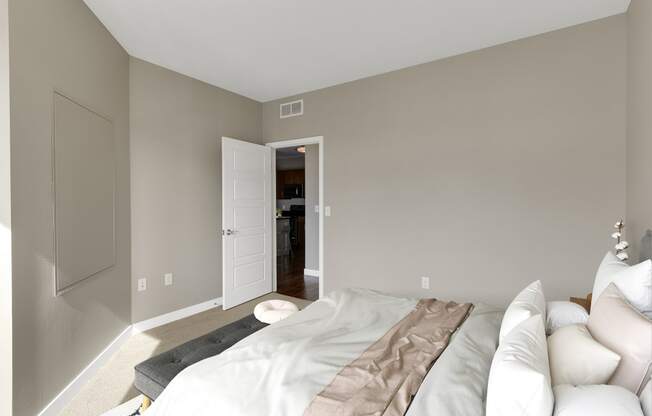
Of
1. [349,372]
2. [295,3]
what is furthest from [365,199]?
[349,372]

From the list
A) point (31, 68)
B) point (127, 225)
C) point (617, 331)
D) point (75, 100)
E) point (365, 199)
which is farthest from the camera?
point (365, 199)

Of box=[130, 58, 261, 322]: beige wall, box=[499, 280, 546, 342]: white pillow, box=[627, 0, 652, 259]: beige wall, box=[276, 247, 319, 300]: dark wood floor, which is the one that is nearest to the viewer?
box=[499, 280, 546, 342]: white pillow

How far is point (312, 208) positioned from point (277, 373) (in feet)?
14.9

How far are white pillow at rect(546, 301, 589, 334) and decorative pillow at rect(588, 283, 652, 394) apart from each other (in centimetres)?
33

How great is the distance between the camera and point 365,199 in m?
3.66

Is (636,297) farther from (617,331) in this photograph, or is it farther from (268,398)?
(268,398)

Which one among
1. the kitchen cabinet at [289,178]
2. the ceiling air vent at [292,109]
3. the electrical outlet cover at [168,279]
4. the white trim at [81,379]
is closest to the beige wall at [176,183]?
the electrical outlet cover at [168,279]

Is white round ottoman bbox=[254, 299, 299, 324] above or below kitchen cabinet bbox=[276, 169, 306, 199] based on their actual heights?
below

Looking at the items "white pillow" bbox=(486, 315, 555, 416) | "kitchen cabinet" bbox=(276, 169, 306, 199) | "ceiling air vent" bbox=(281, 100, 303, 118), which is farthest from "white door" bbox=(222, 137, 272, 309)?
"kitchen cabinet" bbox=(276, 169, 306, 199)

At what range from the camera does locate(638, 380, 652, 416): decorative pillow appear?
84 cm

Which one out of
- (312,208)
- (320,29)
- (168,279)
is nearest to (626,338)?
(320,29)

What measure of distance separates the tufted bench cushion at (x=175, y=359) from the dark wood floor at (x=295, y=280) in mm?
2416

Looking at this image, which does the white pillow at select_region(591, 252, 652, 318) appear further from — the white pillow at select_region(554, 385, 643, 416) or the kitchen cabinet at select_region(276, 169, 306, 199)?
the kitchen cabinet at select_region(276, 169, 306, 199)

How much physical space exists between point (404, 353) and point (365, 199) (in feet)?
7.73
